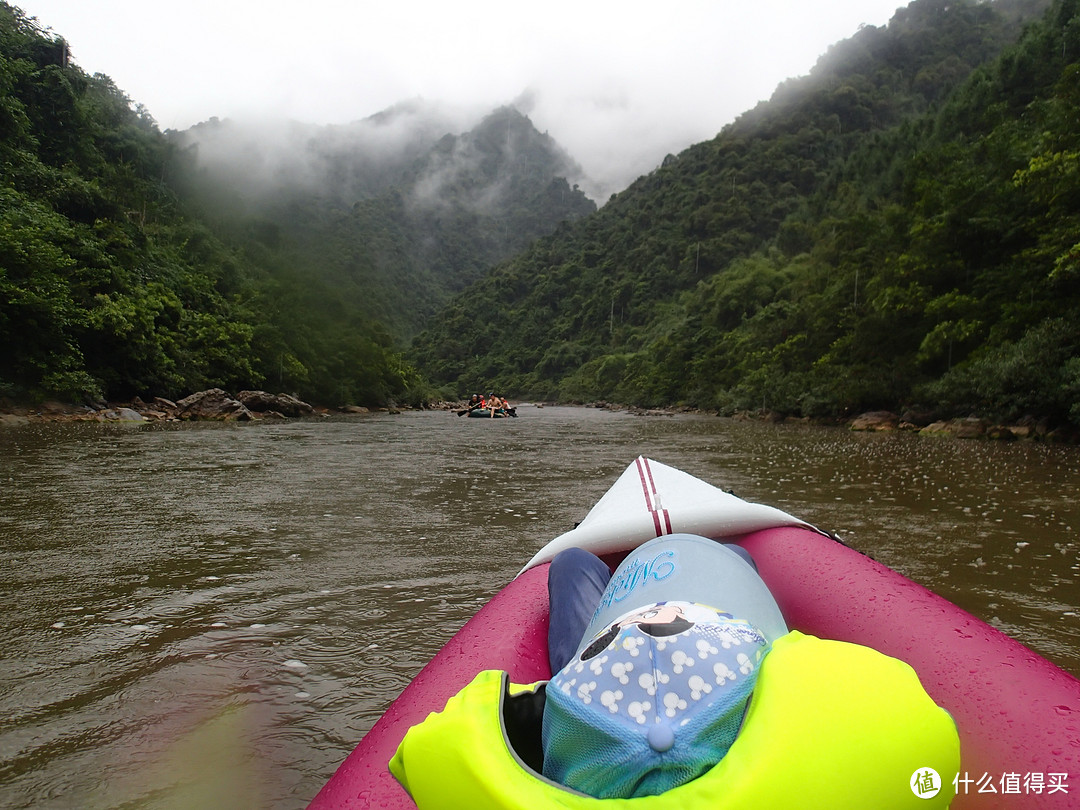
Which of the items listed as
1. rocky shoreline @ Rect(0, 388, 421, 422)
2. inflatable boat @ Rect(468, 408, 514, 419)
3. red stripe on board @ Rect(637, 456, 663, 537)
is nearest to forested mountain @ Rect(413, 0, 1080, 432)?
red stripe on board @ Rect(637, 456, 663, 537)

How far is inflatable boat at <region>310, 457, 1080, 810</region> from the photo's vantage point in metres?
0.97

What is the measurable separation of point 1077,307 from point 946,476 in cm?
773

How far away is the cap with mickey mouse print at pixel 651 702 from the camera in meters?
0.78

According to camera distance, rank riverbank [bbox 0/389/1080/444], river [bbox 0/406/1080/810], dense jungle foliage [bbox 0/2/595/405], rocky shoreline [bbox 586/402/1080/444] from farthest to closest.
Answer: dense jungle foliage [bbox 0/2/595/405] < riverbank [bbox 0/389/1080/444] < rocky shoreline [bbox 586/402/1080/444] < river [bbox 0/406/1080/810]

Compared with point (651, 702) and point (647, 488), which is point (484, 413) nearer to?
point (647, 488)

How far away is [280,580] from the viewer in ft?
9.77

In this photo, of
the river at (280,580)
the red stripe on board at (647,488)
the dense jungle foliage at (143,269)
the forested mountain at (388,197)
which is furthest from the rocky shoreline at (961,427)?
the forested mountain at (388,197)

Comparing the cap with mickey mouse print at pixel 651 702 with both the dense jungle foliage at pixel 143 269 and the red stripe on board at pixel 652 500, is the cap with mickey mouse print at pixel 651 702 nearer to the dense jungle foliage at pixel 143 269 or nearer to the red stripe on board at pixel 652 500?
the red stripe on board at pixel 652 500

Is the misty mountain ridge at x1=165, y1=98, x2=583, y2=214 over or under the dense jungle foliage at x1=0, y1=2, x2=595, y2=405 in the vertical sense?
over

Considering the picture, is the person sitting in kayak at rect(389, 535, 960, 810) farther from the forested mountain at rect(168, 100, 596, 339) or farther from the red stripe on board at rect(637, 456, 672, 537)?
the forested mountain at rect(168, 100, 596, 339)

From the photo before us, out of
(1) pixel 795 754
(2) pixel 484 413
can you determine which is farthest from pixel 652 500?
(2) pixel 484 413

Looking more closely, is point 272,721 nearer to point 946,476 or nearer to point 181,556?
point 181,556

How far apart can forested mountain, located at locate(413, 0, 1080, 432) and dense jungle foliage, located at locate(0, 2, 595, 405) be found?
2048 centimetres

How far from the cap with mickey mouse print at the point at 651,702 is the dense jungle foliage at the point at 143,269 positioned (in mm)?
17677
